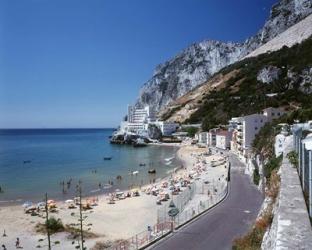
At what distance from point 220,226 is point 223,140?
224 feet

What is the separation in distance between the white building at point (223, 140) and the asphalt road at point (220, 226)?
56.0 metres

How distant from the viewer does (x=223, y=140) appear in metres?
88.4

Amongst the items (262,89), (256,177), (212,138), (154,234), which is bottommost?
(154,234)

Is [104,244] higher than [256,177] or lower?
lower

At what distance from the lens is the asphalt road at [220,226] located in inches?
728

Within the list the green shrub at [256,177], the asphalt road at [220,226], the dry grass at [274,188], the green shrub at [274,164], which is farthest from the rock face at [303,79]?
the dry grass at [274,188]

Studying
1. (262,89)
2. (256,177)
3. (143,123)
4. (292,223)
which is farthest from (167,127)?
(292,223)

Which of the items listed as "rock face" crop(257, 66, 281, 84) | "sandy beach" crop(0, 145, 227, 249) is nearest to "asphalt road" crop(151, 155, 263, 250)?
"sandy beach" crop(0, 145, 227, 249)

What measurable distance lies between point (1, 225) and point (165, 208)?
13.8 m

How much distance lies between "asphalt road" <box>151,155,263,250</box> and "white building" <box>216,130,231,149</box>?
56.0m

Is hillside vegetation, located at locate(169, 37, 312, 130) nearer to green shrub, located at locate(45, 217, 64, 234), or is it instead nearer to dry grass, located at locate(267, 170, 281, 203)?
green shrub, located at locate(45, 217, 64, 234)

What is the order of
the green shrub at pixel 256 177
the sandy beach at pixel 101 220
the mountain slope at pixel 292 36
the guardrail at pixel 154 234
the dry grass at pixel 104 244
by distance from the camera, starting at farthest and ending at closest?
the mountain slope at pixel 292 36 → the green shrub at pixel 256 177 → the sandy beach at pixel 101 220 → the dry grass at pixel 104 244 → the guardrail at pixel 154 234

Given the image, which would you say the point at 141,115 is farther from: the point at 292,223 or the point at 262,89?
the point at 292,223

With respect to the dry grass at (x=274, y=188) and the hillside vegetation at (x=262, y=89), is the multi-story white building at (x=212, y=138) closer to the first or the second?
the hillside vegetation at (x=262, y=89)
